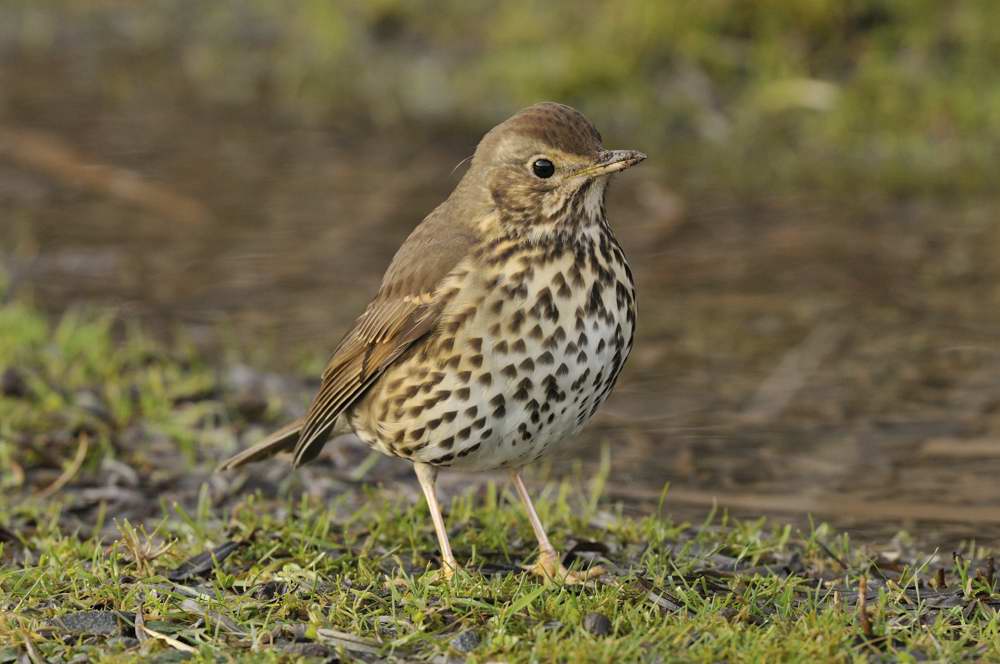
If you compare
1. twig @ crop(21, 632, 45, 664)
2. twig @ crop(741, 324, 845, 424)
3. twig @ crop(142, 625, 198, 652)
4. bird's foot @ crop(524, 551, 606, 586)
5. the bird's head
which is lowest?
twig @ crop(741, 324, 845, 424)

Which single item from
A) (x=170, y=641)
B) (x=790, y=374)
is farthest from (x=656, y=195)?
(x=170, y=641)

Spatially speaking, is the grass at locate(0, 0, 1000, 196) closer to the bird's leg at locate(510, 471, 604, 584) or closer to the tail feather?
the tail feather

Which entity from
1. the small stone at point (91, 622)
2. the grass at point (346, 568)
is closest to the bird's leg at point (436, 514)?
the grass at point (346, 568)

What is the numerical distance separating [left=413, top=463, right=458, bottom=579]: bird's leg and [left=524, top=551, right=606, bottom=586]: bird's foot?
268 millimetres

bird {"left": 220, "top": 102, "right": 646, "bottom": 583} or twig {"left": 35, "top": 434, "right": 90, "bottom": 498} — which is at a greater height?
bird {"left": 220, "top": 102, "right": 646, "bottom": 583}

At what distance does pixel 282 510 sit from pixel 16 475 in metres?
1.12

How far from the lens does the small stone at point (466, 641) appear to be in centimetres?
471

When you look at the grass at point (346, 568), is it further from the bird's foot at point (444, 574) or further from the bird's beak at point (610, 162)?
the bird's beak at point (610, 162)

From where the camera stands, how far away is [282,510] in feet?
21.4

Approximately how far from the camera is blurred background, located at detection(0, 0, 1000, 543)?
25.1 ft

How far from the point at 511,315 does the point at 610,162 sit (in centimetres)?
58

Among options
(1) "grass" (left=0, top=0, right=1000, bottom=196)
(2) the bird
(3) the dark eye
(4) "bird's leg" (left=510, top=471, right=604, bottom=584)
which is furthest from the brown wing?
(1) "grass" (left=0, top=0, right=1000, bottom=196)

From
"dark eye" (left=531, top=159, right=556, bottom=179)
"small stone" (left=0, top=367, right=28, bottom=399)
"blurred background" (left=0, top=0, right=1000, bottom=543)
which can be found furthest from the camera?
"blurred background" (left=0, top=0, right=1000, bottom=543)

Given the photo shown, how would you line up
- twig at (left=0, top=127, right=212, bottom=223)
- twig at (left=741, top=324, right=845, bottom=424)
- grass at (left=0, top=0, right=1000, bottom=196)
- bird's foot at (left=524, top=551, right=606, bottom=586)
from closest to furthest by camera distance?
bird's foot at (left=524, top=551, right=606, bottom=586)
twig at (left=741, top=324, right=845, bottom=424)
twig at (left=0, top=127, right=212, bottom=223)
grass at (left=0, top=0, right=1000, bottom=196)
